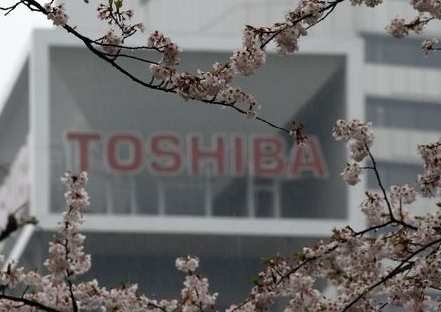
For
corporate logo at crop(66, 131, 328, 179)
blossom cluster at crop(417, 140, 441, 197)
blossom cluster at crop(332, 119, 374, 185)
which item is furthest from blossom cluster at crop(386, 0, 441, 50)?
corporate logo at crop(66, 131, 328, 179)

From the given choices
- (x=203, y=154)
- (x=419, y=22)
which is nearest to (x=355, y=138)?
(x=419, y=22)

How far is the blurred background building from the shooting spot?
66188 mm

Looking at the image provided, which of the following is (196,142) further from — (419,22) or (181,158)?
(419,22)

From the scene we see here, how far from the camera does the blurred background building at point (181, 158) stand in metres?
66.2

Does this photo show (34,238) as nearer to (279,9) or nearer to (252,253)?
(252,253)

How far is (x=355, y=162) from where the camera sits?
1268 cm

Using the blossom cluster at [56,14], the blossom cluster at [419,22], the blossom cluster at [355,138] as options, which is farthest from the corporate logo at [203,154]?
the blossom cluster at [56,14]

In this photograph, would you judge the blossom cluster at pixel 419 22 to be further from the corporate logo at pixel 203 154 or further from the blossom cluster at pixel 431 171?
the corporate logo at pixel 203 154

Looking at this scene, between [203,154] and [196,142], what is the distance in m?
0.68

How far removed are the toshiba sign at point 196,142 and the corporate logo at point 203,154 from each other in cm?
4

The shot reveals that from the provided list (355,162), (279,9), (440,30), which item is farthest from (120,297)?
(440,30)

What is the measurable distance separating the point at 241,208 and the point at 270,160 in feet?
9.96

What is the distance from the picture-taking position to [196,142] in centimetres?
6838

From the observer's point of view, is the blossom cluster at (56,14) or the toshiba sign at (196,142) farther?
the toshiba sign at (196,142)
